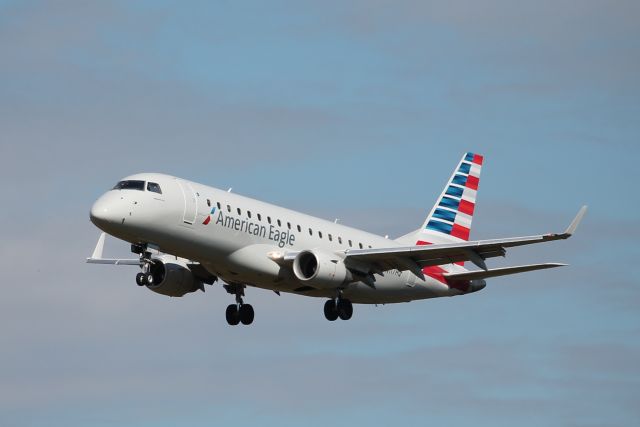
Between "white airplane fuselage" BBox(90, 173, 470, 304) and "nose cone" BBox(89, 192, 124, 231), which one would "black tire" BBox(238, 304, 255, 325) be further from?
"nose cone" BBox(89, 192, 124, 231)

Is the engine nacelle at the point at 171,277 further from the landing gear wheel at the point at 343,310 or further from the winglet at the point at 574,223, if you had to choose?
the winglet at the point at 574,223

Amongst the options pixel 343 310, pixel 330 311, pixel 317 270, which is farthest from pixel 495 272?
pixel 317 270

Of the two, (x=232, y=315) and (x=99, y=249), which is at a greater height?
(x=99, y=249)

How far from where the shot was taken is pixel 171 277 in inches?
2170

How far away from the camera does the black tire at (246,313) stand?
5697 centimetres

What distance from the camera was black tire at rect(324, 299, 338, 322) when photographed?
54.4 m

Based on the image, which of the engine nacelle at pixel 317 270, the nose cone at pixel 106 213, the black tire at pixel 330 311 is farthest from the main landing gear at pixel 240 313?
the nose cone at pixel 106 213

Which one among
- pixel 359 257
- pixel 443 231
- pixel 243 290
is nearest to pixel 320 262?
pixel 359 257

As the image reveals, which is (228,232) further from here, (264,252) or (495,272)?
(495,272)

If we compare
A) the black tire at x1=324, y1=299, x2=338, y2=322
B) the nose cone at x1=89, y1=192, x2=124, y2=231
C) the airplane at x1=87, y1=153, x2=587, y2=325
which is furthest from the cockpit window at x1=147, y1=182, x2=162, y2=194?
the black tire at x1=324, y1=299, x2=338, y2=322

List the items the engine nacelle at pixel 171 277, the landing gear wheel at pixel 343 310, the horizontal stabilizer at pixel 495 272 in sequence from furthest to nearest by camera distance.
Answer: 1. the engine nacelle at pixel 171 277
2. the landing gear wheel at pixel 343 310
3. the horizontal stabilizer at pixel 495 272

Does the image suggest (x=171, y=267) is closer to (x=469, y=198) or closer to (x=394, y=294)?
(x=394, y=294)

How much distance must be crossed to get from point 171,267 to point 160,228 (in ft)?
18.4

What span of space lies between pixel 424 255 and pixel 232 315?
821 centimetres
